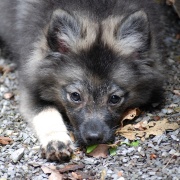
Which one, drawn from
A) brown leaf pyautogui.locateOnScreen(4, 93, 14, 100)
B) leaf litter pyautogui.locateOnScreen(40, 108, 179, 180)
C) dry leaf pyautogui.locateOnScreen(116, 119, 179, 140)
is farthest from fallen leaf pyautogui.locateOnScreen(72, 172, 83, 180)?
brown leaf pyautogui.locateOnScreen(4, 93, 14, 100)

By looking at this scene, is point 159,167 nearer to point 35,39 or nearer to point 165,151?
point 165,151

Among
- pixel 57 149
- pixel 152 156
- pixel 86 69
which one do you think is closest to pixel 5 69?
pixel 86 69

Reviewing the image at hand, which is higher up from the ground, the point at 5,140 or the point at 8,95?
the point at 5,140

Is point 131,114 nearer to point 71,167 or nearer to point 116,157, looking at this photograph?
point 116,157

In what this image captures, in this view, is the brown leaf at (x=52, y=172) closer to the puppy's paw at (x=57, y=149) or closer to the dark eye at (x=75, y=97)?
the puppy's paw at (x=57, y=149)

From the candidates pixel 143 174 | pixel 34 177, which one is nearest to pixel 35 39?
pixel 34 177
